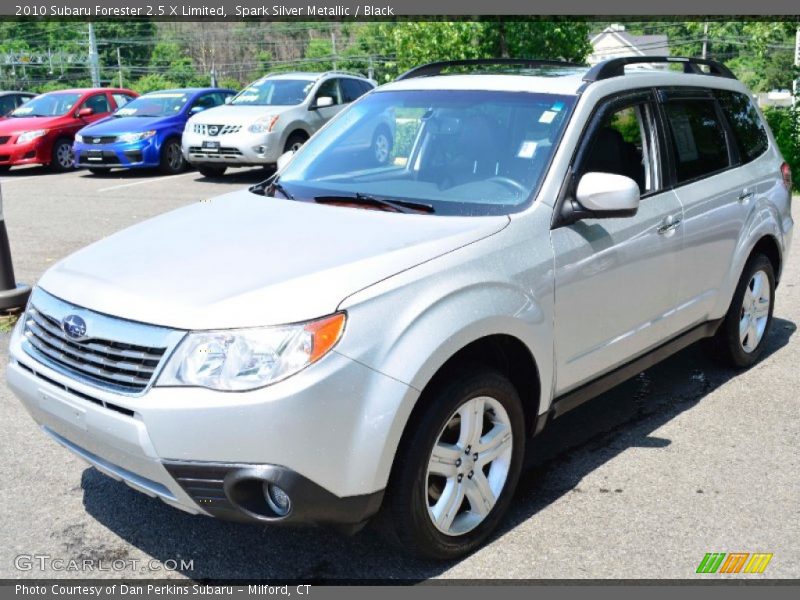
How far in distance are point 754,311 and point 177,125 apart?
12841 mm

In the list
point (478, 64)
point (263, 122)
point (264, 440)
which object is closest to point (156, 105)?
point (263, 122)

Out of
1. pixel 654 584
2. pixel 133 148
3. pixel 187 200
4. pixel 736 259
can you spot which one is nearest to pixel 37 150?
pixel 133 148

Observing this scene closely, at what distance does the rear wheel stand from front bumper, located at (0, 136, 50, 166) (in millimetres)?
3125

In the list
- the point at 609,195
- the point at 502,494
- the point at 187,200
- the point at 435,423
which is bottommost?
the point at 187,200

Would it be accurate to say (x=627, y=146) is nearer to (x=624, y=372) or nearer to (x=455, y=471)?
(x=624, y=372)

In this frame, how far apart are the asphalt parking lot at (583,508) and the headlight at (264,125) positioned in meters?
9.69

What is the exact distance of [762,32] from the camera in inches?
909

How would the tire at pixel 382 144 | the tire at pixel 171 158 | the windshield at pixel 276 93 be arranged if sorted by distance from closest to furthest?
the tire at pixel 382 144
the windshield at pixel 276 93
the tire at pixel 171 158

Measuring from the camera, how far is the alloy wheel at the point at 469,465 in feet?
11.3

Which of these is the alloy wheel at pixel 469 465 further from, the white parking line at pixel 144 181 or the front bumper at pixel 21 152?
the front bumper at pixel 21 152

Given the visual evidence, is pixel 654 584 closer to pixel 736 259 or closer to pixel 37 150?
pixel 736 259

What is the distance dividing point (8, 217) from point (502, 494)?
10.0 meters

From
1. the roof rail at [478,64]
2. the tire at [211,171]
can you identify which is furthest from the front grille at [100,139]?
the roof rail at [478,64]

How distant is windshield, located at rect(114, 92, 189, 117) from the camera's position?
16.9 meters
